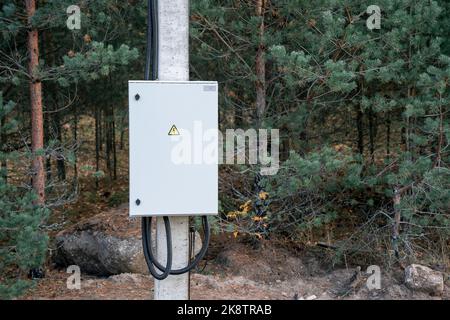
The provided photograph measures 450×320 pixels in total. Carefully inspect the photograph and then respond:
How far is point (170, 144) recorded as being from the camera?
315 cm

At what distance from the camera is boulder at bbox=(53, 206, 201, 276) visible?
6.57m

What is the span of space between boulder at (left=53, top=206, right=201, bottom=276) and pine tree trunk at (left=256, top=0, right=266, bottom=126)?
184cm

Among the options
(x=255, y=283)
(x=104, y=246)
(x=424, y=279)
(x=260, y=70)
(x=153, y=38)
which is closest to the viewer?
(x=153, y=38)

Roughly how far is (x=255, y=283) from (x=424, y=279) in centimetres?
187

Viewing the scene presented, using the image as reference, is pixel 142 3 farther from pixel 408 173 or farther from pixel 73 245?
pixel 408 173

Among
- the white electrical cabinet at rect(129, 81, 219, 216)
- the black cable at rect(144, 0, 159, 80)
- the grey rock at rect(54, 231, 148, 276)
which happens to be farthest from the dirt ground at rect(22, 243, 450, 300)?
the black cable at rect(144, 0, 159, 80)

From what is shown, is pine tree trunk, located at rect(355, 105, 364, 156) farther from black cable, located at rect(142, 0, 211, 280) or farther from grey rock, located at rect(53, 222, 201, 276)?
black cable, located at rect(142, 0, 211, 280)

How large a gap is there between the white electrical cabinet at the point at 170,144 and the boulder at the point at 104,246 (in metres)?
3.56

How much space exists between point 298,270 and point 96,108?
5.64 metres

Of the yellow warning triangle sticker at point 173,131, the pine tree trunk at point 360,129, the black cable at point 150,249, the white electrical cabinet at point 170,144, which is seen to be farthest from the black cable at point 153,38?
the pine tree trunk at point 360,129

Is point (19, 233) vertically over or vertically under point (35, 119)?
under

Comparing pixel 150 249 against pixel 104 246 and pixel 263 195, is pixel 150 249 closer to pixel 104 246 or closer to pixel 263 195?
pixel 263 195

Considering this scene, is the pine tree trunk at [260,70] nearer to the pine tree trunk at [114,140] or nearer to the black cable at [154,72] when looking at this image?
the black cable at [154,72]

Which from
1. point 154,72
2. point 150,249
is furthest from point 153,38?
point 150,249
